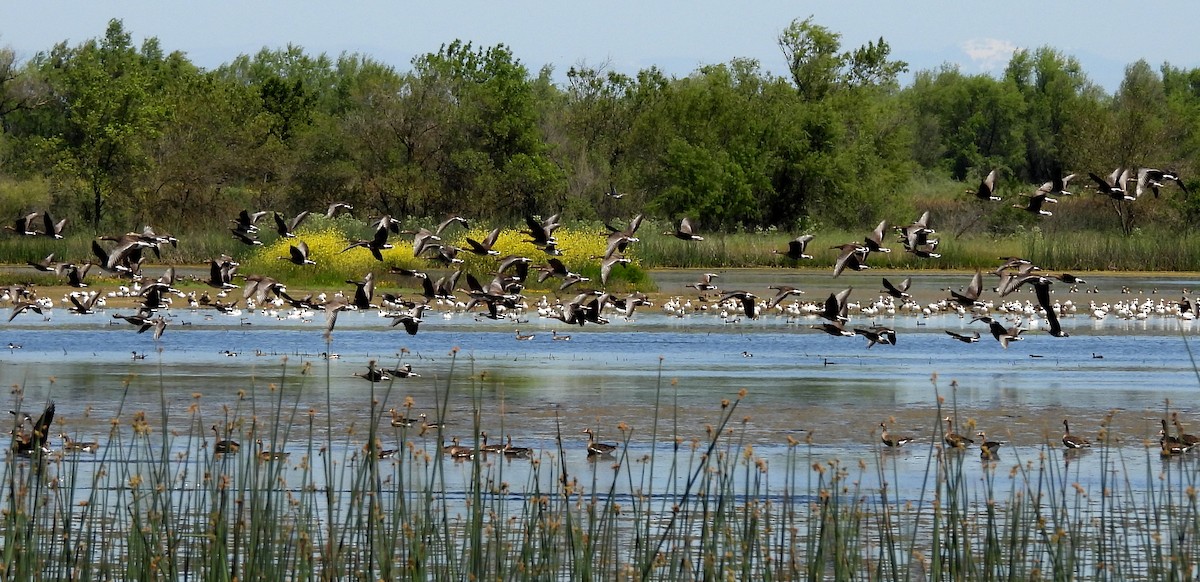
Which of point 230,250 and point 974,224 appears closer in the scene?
point 230,250

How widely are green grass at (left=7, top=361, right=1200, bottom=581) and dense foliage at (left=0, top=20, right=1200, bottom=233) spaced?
178 ft

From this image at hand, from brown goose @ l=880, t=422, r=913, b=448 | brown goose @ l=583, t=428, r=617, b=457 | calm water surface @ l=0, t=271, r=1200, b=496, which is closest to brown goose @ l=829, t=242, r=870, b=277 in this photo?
calm water surface @ l=0, t=271, r=1200, b=496

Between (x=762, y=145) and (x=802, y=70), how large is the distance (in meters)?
8.80

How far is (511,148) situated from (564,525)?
62.7m

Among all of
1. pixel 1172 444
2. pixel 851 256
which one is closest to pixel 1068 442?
pixel 1172 444

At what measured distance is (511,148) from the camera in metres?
73.2

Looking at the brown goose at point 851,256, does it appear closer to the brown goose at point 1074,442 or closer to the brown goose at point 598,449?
the brown goose at point 1074,442

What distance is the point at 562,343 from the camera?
94.6 ft

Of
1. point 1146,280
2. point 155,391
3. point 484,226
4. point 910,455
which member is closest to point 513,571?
point 910,455

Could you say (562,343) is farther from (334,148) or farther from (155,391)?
(334,148)

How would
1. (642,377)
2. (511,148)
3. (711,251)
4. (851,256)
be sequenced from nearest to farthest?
(851,256)
(642,377)
(711,251)
(511,148)

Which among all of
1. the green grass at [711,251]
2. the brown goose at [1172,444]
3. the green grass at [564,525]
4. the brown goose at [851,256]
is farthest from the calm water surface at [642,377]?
the green grass at [711,251]

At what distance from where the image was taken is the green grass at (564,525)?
27.2 ft

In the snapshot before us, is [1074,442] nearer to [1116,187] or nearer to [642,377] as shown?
[1116,187]
